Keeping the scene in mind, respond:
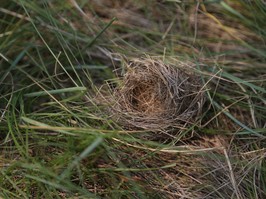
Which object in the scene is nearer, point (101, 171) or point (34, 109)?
point (101, 171)

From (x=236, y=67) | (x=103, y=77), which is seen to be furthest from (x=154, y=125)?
(x=236, y=67)

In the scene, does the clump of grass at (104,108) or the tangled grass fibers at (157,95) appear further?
the tangled grass fibers at (157,95)

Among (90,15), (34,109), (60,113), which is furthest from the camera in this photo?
(90,15)

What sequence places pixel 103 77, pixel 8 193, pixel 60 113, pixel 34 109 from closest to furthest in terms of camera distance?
pixel 8 193 → pixel 60 113 → pixel 34 109 → pixel 103 77

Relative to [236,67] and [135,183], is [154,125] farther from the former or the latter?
[236,67]

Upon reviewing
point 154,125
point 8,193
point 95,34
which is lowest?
point 8,193

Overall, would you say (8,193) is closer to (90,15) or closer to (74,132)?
(74,132)

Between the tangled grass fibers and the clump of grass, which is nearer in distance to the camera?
the clump of grass

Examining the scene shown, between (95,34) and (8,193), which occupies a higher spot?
(95,34)
